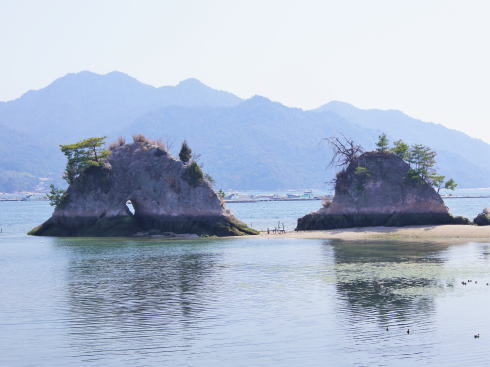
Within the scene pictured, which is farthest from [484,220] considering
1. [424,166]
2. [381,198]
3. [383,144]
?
[383,144]

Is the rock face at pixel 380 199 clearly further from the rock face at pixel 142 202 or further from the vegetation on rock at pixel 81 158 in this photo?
the vegetation on rock at pixel 81 158

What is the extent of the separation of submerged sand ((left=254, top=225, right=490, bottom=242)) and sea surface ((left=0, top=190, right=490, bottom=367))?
1640cm

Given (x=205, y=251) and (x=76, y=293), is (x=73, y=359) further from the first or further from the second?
(x=205, y=251)

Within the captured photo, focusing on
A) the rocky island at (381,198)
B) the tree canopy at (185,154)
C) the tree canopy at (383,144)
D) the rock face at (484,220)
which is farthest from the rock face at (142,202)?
the rock face at (484,220)

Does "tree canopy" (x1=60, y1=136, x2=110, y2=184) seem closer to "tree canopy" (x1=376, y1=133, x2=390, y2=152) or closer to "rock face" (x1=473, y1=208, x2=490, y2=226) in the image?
"tree canopy" (x1=376, y1=133, x2=390, y2=152)

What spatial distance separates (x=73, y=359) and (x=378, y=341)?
1242 centimetres

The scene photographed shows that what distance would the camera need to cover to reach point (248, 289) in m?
43.0

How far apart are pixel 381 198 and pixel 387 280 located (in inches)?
1939

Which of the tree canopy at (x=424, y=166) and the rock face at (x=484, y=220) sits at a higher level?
the tree canopy at (x=424, y=166)

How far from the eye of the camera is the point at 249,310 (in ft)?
117

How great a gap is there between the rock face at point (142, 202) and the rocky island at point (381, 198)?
12.4 m

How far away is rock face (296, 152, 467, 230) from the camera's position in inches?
3605

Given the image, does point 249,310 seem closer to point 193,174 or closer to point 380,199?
point 193,174

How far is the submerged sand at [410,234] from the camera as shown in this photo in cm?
8100
